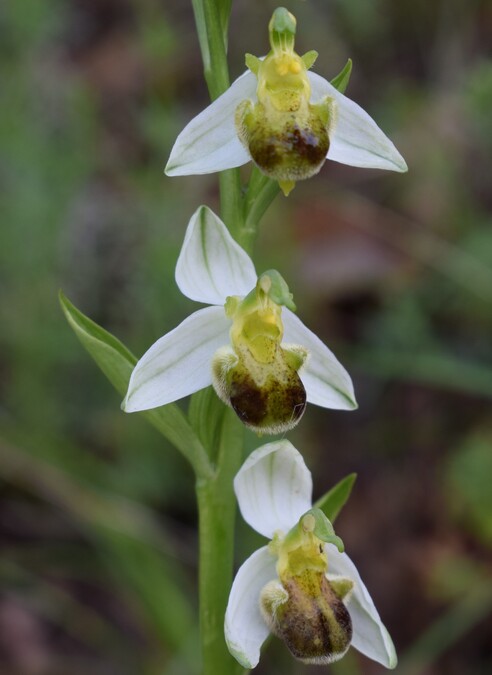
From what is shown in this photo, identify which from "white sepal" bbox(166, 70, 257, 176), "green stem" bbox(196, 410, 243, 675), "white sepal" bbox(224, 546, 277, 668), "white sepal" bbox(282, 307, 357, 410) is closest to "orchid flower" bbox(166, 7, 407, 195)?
"white sepal" bbox(166, 70, 257, 176)

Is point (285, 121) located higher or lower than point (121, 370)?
higher

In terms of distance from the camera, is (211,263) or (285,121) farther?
(211,263)

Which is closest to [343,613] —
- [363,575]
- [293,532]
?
[293,532]

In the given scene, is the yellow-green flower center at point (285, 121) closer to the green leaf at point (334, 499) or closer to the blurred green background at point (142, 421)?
the green leaf at point (334, 499)

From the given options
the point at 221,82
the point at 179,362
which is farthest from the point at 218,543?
the point at 221,82

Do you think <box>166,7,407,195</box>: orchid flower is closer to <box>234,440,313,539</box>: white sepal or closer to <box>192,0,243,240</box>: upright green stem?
<box>192,0,243,240</box>: upright green stem

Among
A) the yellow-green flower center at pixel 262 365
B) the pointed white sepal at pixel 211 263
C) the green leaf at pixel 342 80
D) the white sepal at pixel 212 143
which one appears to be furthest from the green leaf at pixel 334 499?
the green leaf at pixel 342 80

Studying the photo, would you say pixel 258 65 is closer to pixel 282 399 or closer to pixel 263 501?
pixel 282 399

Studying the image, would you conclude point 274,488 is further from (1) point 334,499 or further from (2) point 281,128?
(2) point 281,128
